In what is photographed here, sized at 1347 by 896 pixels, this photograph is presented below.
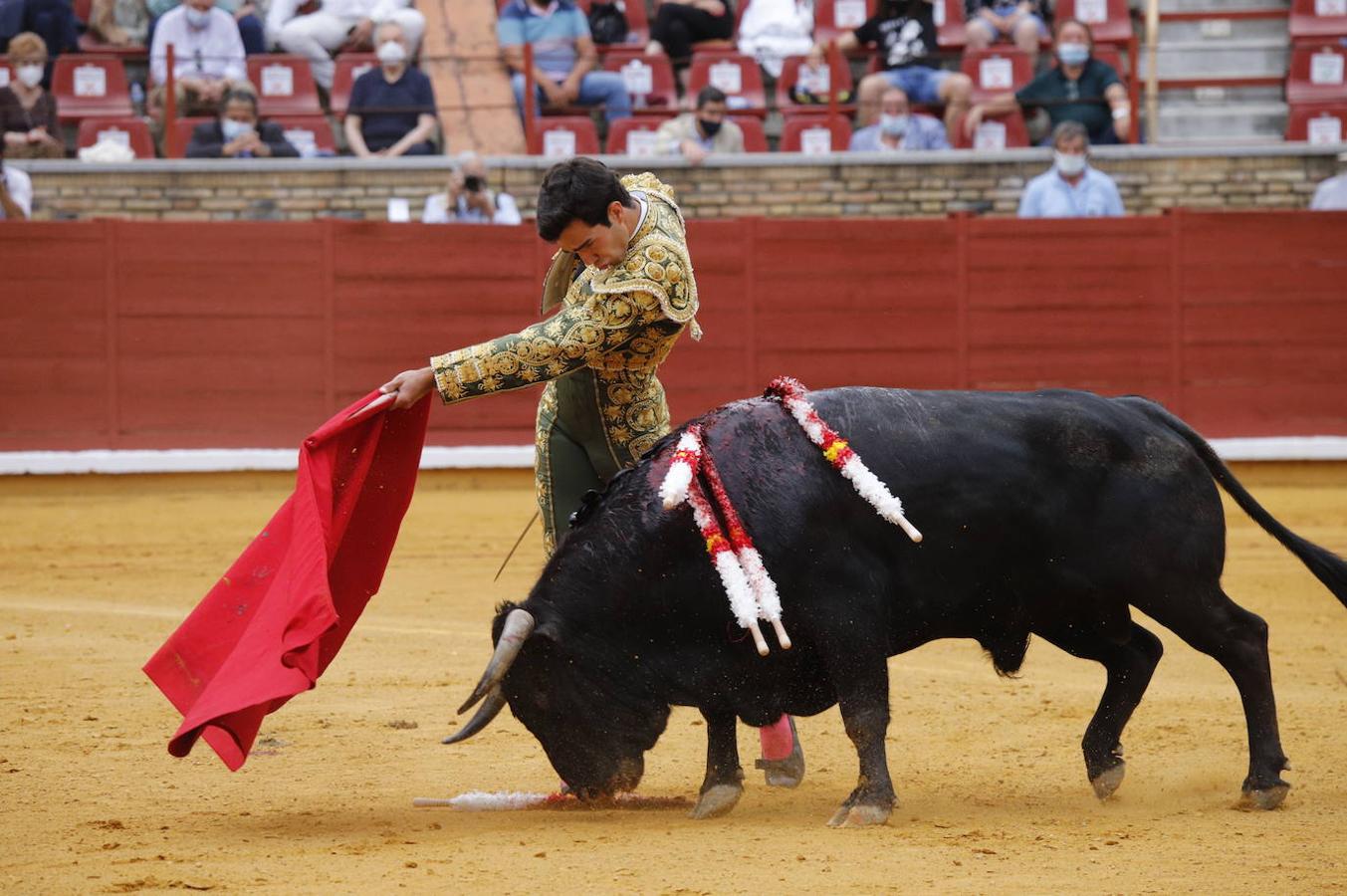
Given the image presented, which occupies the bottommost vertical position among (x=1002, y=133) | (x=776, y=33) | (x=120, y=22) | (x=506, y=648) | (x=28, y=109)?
(x=506, y=648)

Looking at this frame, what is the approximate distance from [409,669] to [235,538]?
10.7 feet

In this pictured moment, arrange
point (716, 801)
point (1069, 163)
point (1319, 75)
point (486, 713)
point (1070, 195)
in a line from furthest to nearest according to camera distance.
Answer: point (1319, 75), point (1070, 195), point (1069, 163), point (716, 801), point (486, 713)

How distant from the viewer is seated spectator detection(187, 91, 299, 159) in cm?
1001

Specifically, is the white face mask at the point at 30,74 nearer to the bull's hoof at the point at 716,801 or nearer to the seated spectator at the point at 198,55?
the seated spectator at the point at 198,55

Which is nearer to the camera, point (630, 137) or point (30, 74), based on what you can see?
point (30, 74)

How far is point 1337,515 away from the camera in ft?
30.1

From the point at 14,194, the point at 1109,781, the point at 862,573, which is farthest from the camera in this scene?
the point at 14,194

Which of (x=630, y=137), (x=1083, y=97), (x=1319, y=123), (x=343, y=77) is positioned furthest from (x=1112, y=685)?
(x=1319, y=123)

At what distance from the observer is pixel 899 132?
1026 centimetres

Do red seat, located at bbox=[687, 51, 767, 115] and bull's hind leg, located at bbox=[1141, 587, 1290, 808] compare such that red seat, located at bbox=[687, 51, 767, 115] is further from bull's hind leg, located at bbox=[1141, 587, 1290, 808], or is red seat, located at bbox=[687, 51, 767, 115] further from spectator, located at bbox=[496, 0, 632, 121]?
bull's hind leg, located at bbox=[1141, 587, 1290, 808]

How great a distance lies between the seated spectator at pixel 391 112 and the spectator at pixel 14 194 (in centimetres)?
178

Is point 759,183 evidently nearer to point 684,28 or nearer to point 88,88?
point 684,28

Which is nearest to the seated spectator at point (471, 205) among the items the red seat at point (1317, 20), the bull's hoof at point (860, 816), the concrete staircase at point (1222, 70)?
the concrete staircase at point (1222, 70)

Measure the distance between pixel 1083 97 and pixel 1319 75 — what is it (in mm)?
1822
